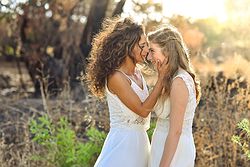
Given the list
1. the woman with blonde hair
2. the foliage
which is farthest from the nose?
the foliage

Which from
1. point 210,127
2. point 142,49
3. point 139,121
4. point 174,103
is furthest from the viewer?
point 210,127

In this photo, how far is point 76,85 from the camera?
1043 cm

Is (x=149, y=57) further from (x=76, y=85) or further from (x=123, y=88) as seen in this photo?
(x=76, y=85)

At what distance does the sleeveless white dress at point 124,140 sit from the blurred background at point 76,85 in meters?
0.55

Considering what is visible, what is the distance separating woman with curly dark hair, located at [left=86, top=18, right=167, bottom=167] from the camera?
405 centimetres

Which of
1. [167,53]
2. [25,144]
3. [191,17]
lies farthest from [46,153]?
[191,17]

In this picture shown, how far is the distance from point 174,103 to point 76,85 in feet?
22.6

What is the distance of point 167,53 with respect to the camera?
3.78 metres

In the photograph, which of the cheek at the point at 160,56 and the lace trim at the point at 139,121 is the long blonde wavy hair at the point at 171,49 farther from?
the lace trim at the point at 139,121

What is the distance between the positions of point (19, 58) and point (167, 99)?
8.61 m

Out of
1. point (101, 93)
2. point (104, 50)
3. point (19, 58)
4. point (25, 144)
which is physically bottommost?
point (19, 58)

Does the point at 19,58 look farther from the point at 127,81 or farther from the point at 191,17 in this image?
the point at 127,81

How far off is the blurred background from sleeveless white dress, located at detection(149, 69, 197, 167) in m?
0.69

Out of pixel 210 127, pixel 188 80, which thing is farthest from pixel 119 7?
pixel 188 80
